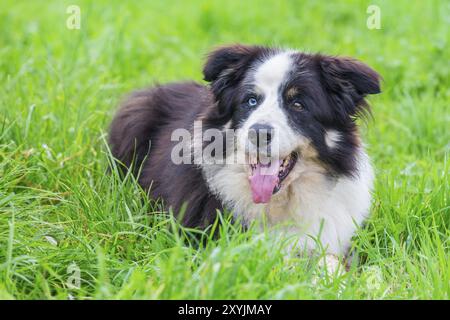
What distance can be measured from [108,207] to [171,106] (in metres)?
1.12

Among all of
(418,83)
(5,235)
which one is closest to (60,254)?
(5,235)

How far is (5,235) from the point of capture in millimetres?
3559

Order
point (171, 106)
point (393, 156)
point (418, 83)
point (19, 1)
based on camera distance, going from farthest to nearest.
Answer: point (19, 1), point (418, 83), point (393, 156), point (171, 106)

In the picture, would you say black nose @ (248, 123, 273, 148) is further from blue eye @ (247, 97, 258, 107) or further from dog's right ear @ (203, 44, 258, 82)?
dog's right ear @ (203, 44, 258, 82)

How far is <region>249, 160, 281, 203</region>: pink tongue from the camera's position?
3.77 m

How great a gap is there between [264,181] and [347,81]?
0.71 m

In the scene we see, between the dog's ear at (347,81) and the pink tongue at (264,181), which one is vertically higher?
the dog's ear at (347,81)

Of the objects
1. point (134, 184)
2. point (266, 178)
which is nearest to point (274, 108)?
point (266, 178)

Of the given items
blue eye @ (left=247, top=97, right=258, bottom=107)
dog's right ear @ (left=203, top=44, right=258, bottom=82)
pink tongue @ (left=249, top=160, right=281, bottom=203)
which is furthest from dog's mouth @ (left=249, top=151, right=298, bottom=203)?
dog's right ear @ (left=203, top=44, right=258, bottom=82)

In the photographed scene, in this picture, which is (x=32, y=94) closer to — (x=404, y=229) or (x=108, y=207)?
(x=108, y=207)

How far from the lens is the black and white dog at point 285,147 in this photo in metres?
3.79

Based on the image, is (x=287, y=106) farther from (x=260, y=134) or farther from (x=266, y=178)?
(x=266, y=178)

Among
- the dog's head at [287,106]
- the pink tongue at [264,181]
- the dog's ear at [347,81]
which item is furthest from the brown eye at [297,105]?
the pink tongue at [264,181]

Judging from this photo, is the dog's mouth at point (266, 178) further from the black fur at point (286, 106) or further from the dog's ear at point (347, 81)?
the dog's ear at point (347, 81)
